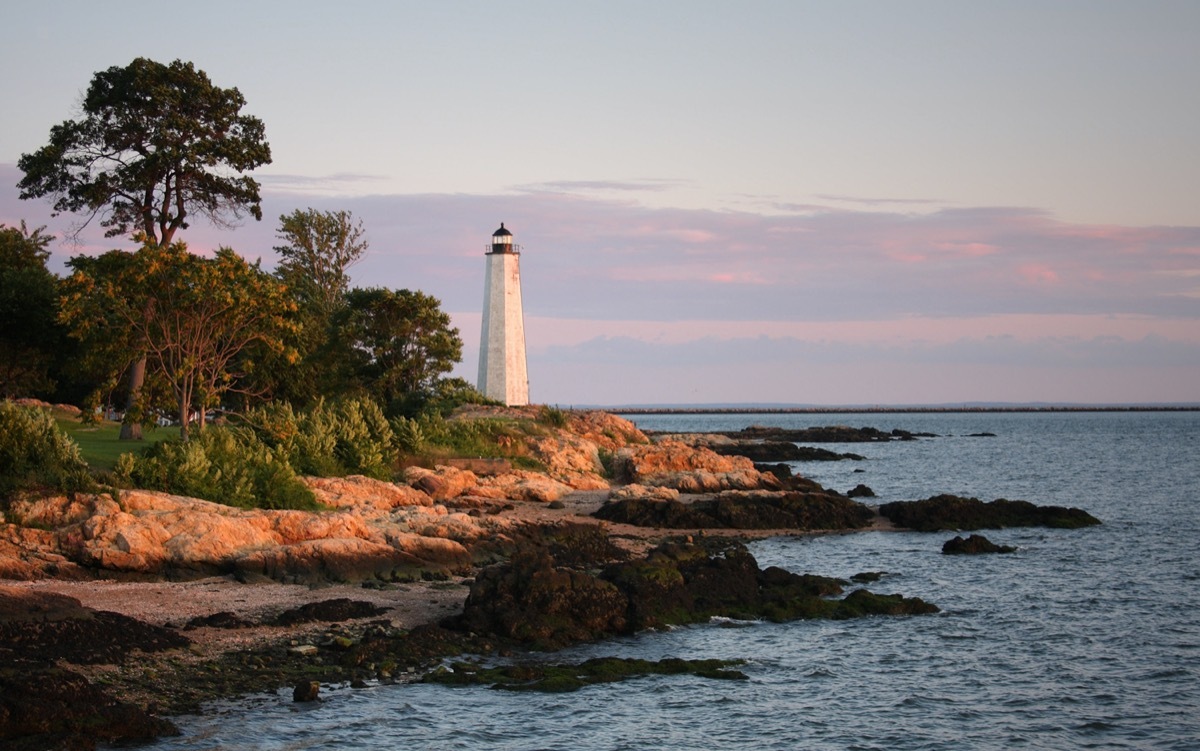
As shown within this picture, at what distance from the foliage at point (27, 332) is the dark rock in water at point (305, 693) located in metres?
31.5

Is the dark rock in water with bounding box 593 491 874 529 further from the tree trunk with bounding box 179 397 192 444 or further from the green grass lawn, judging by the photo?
the green grass lawn

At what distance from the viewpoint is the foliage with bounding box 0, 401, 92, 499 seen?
2070 centimetres

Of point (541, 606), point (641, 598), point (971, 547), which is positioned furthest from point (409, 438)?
point (541, 606)

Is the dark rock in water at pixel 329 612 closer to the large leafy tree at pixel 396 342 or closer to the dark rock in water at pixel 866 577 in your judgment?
the dark rock in water at pixel 866 577

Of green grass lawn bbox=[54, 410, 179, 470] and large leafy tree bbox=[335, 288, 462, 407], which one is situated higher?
large leafy tree bbox=[335, 288, 462, 407]

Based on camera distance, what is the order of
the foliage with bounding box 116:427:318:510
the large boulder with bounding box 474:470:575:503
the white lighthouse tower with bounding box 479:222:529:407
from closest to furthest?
the foliage with bounding box 116:427:318:510, the large boulder with bounding box 474:470:575:503, the white lighthouse tower with bounding box 479:222:529:407

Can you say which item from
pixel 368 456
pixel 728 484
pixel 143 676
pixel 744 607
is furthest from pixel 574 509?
pixel 143 676

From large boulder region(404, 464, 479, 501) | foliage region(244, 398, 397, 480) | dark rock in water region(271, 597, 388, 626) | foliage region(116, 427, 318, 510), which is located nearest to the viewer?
dark rock in water region(271, 597, 388, 626)

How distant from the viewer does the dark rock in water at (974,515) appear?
33406mm

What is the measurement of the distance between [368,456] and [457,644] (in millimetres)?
15939

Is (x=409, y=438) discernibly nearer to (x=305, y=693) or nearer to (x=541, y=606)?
(x=541, y=606)

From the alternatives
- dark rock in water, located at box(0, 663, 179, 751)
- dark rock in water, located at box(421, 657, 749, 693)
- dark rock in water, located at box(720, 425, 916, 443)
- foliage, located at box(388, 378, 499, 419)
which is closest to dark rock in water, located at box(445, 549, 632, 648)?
dark rock in water, located at box(421, 657, 749, 693)

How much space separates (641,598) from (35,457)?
12.1 m

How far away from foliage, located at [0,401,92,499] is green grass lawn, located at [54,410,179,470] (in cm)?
120
